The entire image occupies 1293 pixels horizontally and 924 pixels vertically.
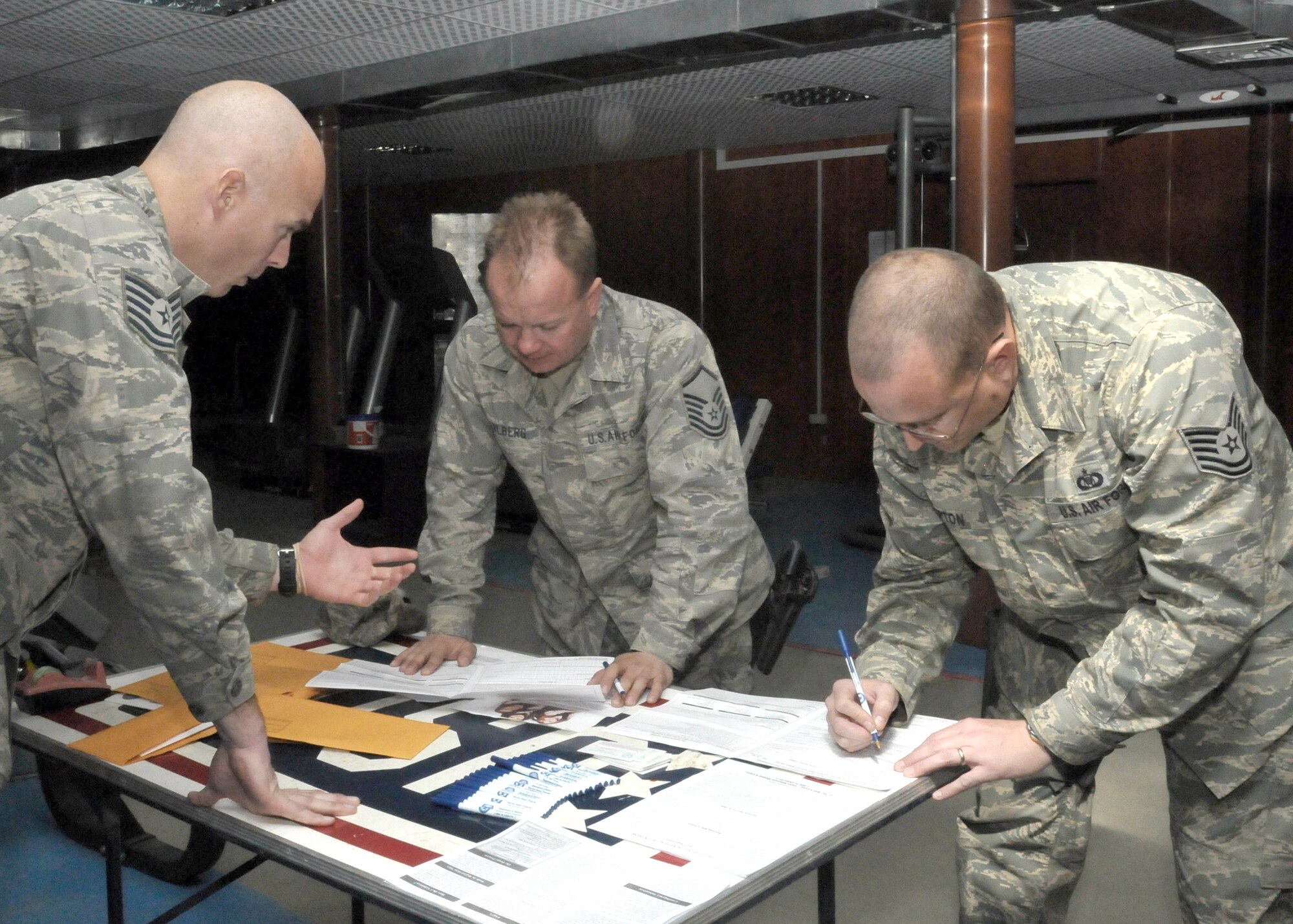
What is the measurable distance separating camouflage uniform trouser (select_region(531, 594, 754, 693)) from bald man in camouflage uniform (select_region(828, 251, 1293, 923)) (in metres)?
0.57

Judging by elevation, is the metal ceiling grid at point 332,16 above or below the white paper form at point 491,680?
above

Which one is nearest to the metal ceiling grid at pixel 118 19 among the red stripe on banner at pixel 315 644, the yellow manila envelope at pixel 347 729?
the red stripe on banner at pixel 315 644

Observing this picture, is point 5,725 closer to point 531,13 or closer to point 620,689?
point 620,689

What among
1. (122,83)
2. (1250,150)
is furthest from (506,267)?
(1250,150)

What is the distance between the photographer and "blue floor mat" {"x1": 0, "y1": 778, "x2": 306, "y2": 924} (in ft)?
8.38

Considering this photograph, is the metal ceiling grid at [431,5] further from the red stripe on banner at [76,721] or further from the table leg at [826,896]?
the table leg at [826,896]

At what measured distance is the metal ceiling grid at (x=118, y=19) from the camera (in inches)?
166

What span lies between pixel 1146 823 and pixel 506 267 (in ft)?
7.21

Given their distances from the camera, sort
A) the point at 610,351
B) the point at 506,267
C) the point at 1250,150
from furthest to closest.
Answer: the point at 1250,150, the point at 610,351, the point at 506,267

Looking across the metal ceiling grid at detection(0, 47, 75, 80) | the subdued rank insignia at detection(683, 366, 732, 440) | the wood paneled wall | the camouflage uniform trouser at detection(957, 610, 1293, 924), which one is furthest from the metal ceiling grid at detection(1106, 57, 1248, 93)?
the metal ceiling grid at detection(0, 47, 75, 80)

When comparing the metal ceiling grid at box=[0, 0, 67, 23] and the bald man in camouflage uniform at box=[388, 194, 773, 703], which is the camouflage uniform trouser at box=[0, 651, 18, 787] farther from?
the metal ceiling grid at box=[0, 0, 67, 23]

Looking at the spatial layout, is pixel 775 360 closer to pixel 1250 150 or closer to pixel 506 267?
pixel 1250 150

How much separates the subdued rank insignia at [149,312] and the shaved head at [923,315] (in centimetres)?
78

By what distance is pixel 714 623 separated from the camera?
2.10 m
